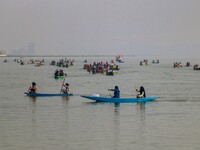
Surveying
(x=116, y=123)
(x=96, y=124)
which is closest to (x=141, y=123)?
(x=116, y=123)

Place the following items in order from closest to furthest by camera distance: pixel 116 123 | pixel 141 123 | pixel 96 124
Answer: pixel 96 124, pixel 116 123, pixel 141 123

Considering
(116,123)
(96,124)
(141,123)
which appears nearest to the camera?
(96,124)

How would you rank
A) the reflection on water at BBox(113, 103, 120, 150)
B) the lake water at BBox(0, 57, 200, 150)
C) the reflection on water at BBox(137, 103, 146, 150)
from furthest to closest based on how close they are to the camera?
1. the reflection on water at BBox(113, 103, 120, 150)
2. the reflection on water at BBox(137, 103, 146, 150)
3. the lake water at BBox(0, 57, 200, 150)

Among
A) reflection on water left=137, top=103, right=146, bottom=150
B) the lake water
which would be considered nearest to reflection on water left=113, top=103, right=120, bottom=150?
the lake water

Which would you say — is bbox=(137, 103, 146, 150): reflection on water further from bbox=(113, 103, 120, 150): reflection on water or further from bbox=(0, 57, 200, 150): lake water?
bbox=(113, 103, 120, 150): reflection on water

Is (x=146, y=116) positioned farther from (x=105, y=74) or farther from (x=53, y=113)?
(x=105, y=74)

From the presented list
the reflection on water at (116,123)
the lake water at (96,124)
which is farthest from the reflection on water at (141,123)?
the reflection on water at (116,123)

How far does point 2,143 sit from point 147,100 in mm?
24187

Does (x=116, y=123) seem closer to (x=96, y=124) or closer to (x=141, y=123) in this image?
(x=96, y=124)

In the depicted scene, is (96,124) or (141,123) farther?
(141,123)

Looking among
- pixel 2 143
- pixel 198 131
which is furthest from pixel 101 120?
pixel 2 143

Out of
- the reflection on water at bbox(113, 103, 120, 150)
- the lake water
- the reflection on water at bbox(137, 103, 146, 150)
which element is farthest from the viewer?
the reflection on water at bbox(113, 103, 120, 150)

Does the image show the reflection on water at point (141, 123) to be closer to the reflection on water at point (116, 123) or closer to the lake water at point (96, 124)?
the lake water at point (96, 124)

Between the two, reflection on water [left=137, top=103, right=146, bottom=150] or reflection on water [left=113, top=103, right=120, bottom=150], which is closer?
reflection on water [left=137, top=103, right=146, bottom=150]
